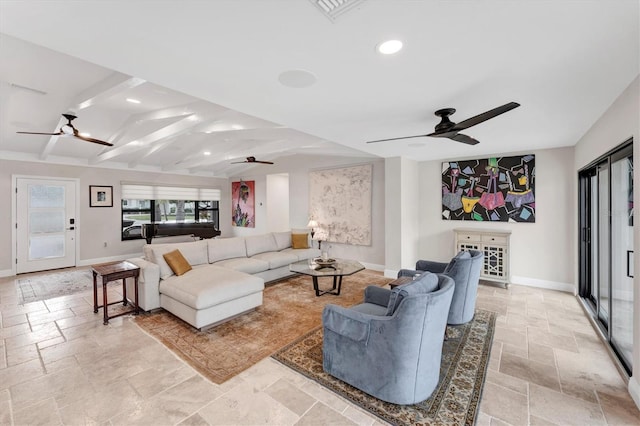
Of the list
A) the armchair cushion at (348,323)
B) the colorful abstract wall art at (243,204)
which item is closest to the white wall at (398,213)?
the armchair cushion at (348,323)

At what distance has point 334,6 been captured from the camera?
1374 millimetres

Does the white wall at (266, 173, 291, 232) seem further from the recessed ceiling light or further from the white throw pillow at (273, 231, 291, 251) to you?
the recessed ceiling light

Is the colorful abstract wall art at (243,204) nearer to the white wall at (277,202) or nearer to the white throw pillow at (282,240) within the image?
the white wall at (277,202)

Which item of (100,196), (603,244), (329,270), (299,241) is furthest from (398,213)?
(100,196)

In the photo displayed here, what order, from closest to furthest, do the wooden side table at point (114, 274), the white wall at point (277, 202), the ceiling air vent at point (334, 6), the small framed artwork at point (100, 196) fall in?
1. the ceiling air vent at point (334, 6)
2. the wooden side table at point (114, 274)
3. the small framed artwork at point (100, 196)
4. the white wall at point (277, 202)

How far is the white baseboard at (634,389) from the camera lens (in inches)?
78.3

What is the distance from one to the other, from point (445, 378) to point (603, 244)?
105 inches

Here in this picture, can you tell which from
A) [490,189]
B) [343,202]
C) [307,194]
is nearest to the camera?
[490,189]

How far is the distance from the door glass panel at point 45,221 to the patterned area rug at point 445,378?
22.1 feet

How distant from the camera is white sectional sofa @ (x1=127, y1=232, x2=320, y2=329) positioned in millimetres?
3096

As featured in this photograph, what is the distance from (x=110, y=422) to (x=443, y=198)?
573cm

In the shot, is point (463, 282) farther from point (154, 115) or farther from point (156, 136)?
point (156, 136)

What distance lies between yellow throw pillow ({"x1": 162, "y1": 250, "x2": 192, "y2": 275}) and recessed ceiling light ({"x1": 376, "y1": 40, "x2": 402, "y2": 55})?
3578 millimetres

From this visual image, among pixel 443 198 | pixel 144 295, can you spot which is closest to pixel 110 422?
pixel 144 295
